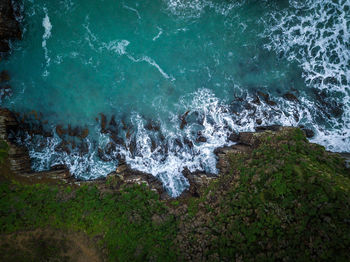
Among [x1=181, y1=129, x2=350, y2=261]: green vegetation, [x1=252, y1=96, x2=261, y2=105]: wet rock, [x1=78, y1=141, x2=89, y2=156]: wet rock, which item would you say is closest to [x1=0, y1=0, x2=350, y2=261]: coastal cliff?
[x1=181, y1=129, x2=350, y2=261]: green vegetation

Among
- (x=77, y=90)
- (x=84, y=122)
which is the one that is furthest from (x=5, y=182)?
(x=77, y=90)

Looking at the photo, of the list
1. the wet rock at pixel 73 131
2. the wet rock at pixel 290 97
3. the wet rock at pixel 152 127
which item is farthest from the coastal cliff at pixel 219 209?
the wet rock at pixel 290 97

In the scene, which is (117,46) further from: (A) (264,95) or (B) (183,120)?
(A) (264,95)

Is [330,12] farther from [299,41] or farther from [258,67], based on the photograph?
[258,67]

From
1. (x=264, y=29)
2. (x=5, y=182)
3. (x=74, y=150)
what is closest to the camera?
(x=5, y=182)

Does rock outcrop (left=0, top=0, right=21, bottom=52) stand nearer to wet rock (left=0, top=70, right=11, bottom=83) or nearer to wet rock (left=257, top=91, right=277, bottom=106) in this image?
wet rock (left=0, top=70, right=11, bottom=83)
